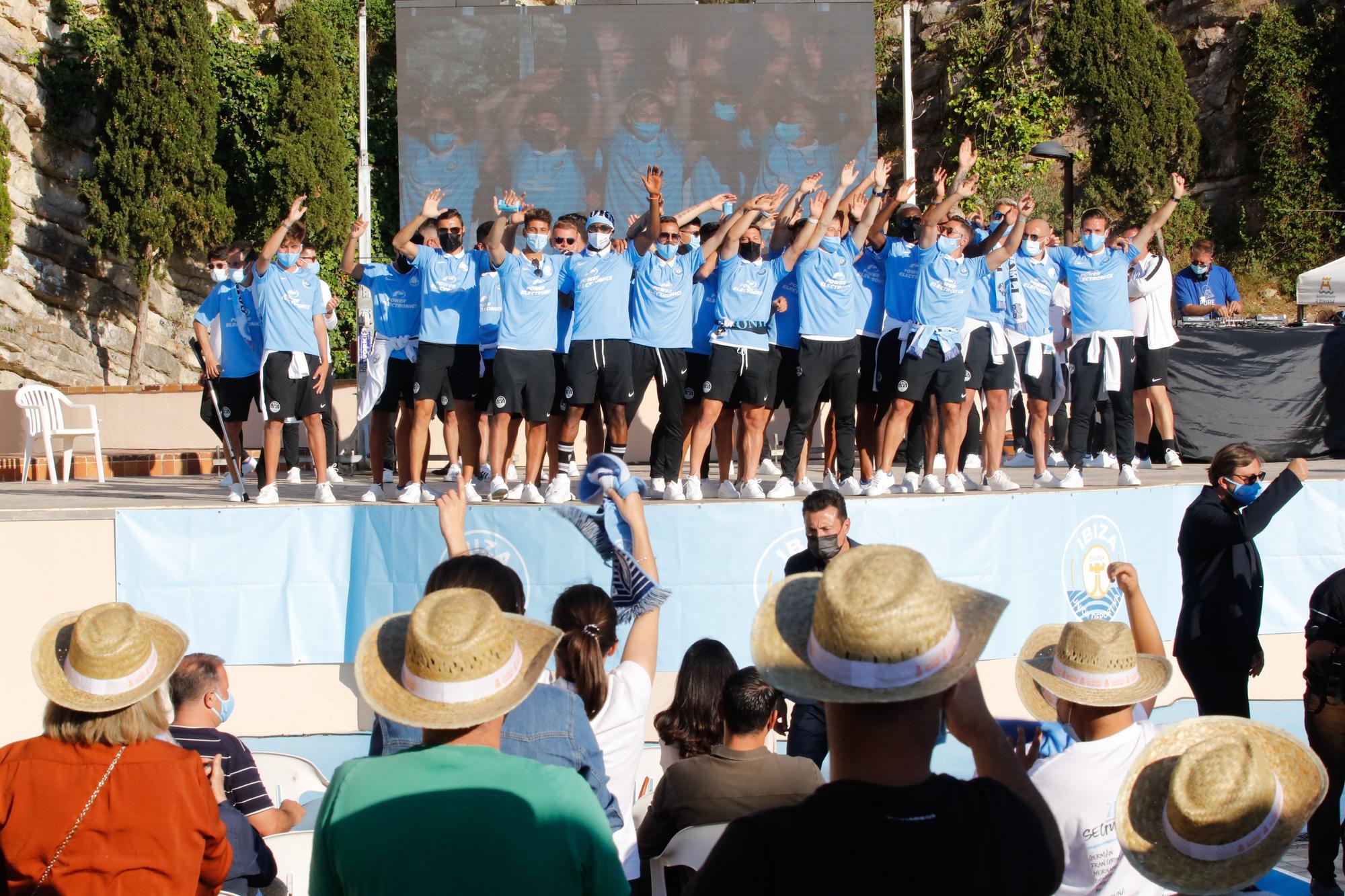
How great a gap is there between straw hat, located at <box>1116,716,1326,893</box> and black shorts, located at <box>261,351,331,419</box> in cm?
744

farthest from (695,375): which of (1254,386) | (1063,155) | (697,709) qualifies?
(1063,155)

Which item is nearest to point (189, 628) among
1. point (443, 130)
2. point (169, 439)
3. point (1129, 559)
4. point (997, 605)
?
point (1129, 559)

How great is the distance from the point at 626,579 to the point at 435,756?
3.70ft

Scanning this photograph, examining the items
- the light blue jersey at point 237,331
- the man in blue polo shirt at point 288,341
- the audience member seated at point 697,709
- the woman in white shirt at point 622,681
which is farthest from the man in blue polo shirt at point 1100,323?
the woman in white shirt at point 622,681

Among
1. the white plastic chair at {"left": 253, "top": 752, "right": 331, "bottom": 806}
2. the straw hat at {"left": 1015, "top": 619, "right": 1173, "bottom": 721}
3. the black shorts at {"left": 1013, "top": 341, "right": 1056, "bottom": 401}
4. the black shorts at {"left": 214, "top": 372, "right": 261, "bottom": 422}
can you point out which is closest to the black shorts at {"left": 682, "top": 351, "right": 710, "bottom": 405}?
the black shorts at {"left": 1013, "top": 341, "right": 1056, "bottom": 401}

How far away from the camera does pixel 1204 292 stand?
12.6 m

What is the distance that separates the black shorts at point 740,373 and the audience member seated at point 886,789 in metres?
6.85

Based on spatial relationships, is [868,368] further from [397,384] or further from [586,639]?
[586,639]

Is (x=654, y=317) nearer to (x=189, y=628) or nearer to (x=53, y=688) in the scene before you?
(x=189, y=628)

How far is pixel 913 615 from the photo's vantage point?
1.81 metres

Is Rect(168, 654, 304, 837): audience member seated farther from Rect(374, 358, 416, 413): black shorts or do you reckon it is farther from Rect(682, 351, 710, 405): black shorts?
Rect(682, 351, 710, 405): black shorts

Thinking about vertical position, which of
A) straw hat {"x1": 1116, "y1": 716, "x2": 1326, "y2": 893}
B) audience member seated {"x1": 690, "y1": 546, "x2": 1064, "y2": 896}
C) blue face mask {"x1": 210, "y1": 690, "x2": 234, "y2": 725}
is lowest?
blue face mask {"x1": 210, "y1": 690, "x2": 234, "y2": 725}

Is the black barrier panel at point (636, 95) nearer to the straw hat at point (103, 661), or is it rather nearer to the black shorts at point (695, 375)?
A: the black shorts at point (695, 375)

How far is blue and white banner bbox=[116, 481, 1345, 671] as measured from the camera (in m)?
7.59
